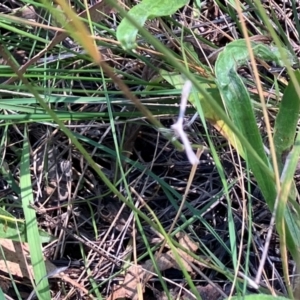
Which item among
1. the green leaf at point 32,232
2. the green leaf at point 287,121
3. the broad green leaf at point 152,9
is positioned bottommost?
the green leaf at point 32,232

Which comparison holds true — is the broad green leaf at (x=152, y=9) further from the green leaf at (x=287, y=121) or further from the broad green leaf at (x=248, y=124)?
the green leaf at (x=287, y=121)

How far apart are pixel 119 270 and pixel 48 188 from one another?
0.29 m

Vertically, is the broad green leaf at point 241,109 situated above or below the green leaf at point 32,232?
above

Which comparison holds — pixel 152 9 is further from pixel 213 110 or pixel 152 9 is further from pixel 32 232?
pixel 32 232

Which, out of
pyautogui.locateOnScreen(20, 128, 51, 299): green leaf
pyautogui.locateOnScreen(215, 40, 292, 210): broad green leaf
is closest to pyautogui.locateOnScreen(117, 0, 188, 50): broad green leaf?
pyautogui.locateOnScreen(215, 40, 292, 210): broad green leaf

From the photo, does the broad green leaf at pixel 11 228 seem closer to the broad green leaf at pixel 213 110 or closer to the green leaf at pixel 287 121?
the broad green leaf at pixel 213 110

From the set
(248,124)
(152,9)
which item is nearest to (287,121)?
(248,124)

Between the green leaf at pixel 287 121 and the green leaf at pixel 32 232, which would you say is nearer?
the green leaf at pixel 287 121

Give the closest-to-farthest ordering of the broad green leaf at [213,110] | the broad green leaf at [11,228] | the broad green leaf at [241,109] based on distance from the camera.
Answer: the broad green leaf at [241,109] → the broad green leaf at [213,110] → the broad green leaf at [11,228]

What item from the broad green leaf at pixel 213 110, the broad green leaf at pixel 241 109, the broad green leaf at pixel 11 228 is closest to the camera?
the broad green leaf at pixel 241 109

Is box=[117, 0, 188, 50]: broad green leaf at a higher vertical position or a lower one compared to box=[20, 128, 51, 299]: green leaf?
higher

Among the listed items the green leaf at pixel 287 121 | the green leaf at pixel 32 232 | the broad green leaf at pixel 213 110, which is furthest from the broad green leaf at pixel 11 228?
the green leaf at pixel 287 121

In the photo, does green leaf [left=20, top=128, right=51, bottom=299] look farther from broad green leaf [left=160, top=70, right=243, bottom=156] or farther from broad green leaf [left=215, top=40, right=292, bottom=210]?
broad green leaf [left=215, top=40, right=292, bottom=210]

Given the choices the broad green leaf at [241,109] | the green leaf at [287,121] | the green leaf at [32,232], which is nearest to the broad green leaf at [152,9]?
the broad green leaf at [241,109]
